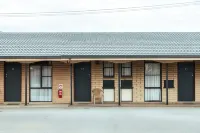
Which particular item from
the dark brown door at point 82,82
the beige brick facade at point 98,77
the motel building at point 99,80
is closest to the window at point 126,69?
the motel building at point 99,80

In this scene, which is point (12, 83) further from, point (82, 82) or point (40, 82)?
point (82, 82)

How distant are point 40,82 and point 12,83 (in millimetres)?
1491

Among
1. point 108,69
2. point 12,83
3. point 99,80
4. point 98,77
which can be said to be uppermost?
point 108,69

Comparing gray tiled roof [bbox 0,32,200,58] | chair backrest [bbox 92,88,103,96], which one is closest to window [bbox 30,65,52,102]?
gray tiled roof [bbox 0,32,200,58]

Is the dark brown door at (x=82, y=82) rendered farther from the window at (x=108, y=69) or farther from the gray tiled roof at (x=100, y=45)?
the gray tiled roof at (x=100, y=45)

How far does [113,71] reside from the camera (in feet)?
71.4

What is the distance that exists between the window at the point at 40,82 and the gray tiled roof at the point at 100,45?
112 cm

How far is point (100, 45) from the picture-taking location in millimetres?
22344

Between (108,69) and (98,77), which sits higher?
(108,69)
